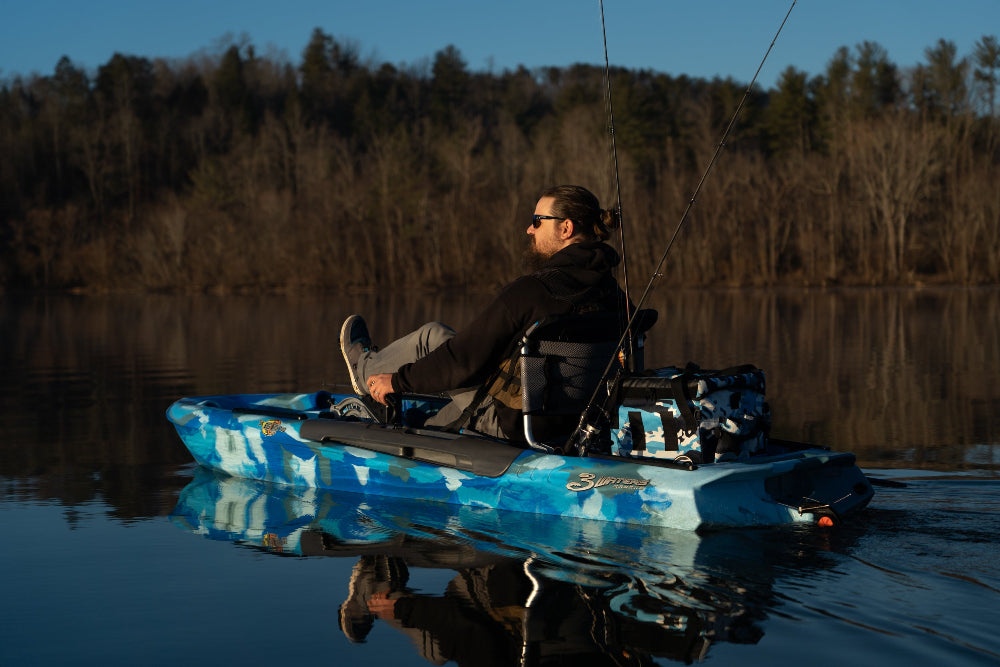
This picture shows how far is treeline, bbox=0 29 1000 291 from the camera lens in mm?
44000

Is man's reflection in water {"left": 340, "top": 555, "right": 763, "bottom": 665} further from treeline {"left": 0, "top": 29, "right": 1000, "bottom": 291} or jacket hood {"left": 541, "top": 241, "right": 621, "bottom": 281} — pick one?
treeline {"left": 0, "top": 29, "right": 1000, "bottom": 291}

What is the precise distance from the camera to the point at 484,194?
5081cm

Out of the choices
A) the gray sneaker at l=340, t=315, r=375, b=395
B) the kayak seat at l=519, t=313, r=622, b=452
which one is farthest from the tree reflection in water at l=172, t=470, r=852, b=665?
the gray sneaker at l=340, t=315, r=375, b=395

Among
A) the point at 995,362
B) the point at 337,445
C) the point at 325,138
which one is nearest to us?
the point at 337,445

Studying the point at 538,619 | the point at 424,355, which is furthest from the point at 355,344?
the point at 538,619

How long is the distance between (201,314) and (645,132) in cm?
3726

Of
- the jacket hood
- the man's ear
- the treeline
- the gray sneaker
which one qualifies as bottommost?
the gray sneaker

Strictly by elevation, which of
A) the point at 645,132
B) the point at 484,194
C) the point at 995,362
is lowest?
the point at 995,362

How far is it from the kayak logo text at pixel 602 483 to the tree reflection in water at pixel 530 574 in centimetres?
18

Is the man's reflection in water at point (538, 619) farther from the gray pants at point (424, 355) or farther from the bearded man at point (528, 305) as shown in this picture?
the gray pants at point (424, 355)

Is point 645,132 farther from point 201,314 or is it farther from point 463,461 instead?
point 463,461

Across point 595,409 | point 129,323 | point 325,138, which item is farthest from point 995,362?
point 325,138

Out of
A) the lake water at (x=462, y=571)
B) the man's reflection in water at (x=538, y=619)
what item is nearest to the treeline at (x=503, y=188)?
the lake water at (x=462, y=571)

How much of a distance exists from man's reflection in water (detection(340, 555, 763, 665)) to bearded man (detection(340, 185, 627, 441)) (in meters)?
1.21
